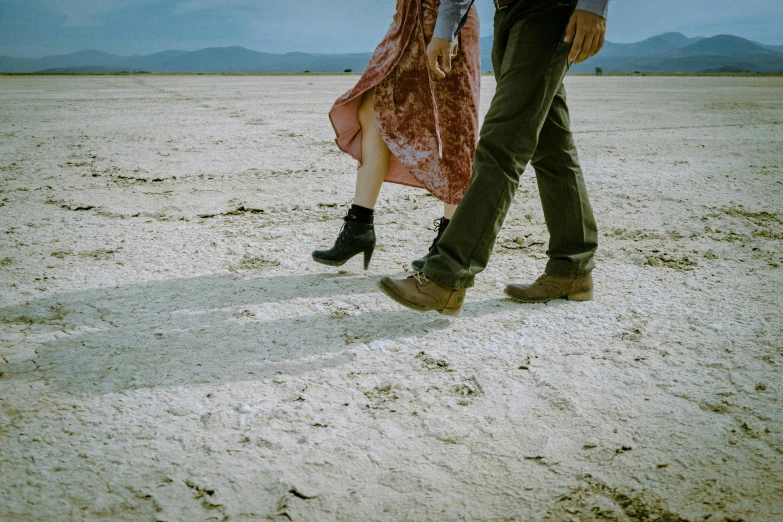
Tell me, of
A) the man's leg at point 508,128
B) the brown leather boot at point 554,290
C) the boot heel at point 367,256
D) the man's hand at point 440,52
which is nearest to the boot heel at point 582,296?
the brown leather boot at point 554,290

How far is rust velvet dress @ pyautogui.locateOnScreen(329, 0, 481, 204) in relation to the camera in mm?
2021

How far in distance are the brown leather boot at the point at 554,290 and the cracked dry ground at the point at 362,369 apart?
56 mm

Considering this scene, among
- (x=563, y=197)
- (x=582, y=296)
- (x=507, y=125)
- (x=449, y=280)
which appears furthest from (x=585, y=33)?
(x=582, y=296)

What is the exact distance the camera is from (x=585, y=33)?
1.53 m

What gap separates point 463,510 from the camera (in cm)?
104

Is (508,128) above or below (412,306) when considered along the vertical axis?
above

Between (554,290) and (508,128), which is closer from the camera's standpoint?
(508,128)

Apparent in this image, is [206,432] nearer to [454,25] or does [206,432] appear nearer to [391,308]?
[391,308]

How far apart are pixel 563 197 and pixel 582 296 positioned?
40 centimetres

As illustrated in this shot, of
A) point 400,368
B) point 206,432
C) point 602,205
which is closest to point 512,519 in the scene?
Result: point 400,368

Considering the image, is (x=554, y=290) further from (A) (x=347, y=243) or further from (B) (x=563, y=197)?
(A) (x=347, y=243)

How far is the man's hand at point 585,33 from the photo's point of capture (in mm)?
1515

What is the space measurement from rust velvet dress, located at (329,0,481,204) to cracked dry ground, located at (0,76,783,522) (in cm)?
49

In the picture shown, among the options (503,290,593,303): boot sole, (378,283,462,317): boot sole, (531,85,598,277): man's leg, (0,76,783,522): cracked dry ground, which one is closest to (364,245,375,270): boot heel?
(0,76,783,522): cracked dry ground
